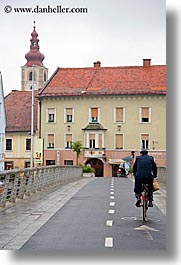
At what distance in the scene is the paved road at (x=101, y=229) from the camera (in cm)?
799

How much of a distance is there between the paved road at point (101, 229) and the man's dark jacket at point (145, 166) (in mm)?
727

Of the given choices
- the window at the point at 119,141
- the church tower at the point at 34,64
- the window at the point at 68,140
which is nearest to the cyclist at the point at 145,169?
the window at the point at 119,141

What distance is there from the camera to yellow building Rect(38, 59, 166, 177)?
10094 mm

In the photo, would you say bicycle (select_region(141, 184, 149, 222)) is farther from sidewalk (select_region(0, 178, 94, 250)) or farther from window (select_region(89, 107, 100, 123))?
sidewalk (select_region(0, 178, 94, 250))

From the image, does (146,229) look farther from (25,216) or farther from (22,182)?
(22,182)

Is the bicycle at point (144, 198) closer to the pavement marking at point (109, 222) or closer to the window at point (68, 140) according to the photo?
the pavement marking at point (109, 222)

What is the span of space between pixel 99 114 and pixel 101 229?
2.05 metres

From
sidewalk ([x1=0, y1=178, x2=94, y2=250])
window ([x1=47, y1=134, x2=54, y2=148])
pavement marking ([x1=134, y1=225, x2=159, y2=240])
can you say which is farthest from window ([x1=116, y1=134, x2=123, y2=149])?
sidewalk ([x1=0, y1=178, x2=94, y2=250])

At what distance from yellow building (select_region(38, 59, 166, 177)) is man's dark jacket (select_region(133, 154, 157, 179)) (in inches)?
4.5

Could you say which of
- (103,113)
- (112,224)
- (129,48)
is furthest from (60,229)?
(129,48)

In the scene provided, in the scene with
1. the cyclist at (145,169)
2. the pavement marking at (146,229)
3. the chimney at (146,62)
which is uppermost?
the chimney at (146,62)

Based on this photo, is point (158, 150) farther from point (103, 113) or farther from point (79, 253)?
point (79, 253)

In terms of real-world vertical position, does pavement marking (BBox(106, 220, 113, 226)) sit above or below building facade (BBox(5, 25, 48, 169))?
below

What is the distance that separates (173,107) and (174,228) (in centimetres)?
156
